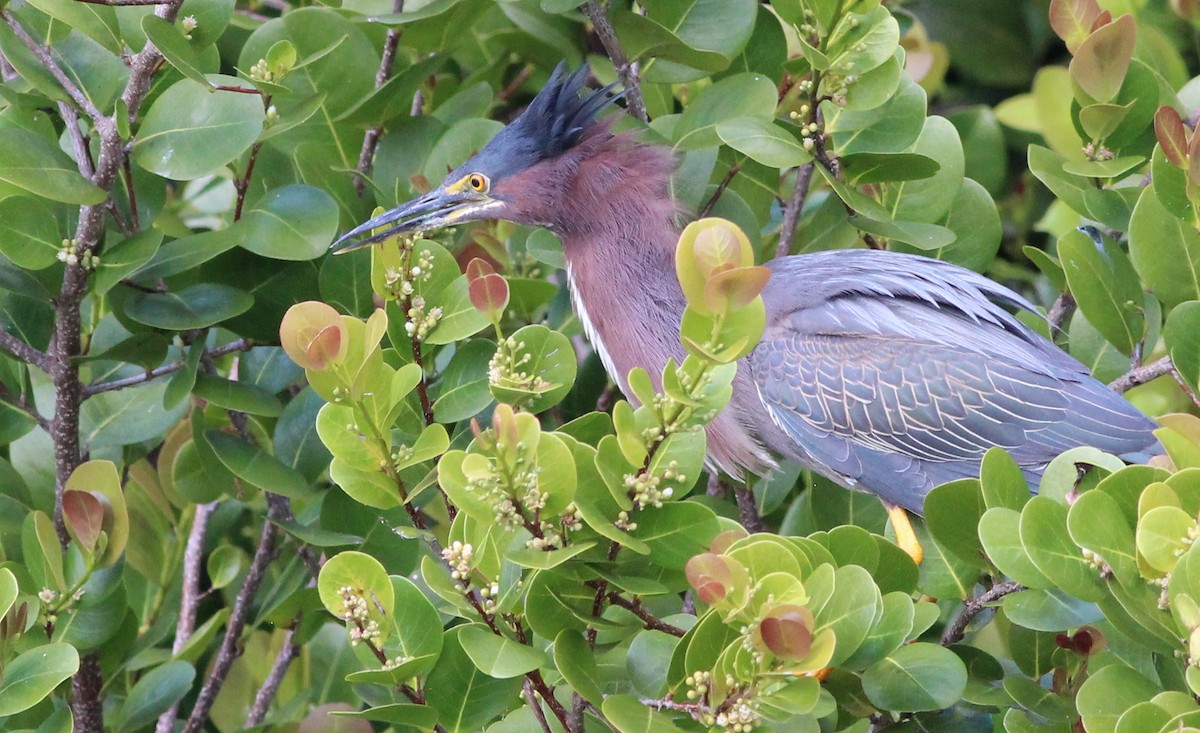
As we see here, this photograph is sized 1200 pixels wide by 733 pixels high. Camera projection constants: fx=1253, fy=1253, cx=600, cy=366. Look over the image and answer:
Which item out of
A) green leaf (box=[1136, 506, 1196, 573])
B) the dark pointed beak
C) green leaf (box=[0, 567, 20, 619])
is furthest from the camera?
the dark pointed beak

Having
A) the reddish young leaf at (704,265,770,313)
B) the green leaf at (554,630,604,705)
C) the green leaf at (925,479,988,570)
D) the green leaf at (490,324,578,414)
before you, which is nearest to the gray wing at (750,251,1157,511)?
the green leaf at (925,479,988,570)

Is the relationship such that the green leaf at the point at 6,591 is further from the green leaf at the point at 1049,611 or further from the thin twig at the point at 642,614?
the green leaf at the point at 1049,611

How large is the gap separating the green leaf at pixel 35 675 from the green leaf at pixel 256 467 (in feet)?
2.08

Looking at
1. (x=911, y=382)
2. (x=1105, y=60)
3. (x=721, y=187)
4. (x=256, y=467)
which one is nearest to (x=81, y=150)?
(x=256, y=467)

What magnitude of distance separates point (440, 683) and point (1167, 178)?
6.01ft

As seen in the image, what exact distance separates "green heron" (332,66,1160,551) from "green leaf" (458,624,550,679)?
4.37ft

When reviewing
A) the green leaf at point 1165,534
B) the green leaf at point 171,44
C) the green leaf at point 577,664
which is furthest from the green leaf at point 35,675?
the green leaf at point 1165,534

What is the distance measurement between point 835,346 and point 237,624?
5.63 feet

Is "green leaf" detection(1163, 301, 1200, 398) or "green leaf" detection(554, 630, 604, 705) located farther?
"green leaf" detection(1163, 301, 1200, 398)

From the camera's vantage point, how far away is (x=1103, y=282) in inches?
116

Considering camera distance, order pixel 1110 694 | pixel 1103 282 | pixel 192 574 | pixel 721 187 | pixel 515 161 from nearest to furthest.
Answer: pixel 1110 694 < pixel 1103 282 < pixel 192 574 < pixel 721 187 < pixel 515 161

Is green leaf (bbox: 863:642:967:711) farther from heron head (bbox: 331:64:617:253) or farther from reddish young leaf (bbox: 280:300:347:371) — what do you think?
heron head (bbox: 331:64:617:253)

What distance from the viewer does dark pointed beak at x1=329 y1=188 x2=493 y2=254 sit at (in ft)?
9.48

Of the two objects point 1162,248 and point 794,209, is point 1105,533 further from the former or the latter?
point 794,209
